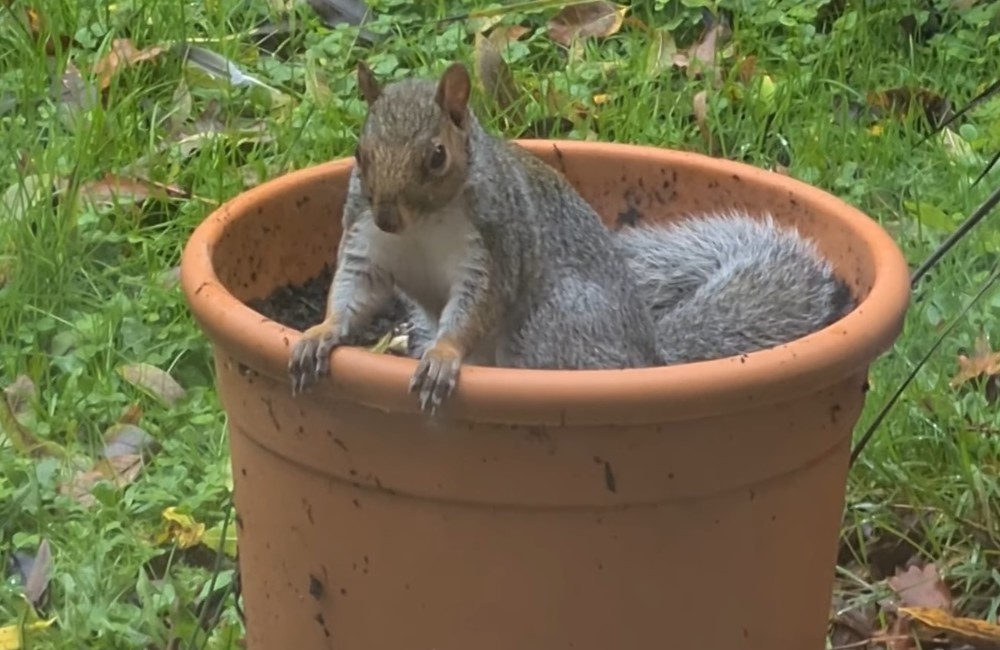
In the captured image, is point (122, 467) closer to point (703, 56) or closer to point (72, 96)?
point (72, 96)

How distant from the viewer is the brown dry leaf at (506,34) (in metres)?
2.39

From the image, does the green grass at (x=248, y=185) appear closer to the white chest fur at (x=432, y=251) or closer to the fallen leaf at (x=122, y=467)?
the fallen leaf at (x=122, y=467)

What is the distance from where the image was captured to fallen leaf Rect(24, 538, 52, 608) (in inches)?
60.6

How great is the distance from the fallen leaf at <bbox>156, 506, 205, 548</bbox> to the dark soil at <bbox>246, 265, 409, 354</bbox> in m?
0.27

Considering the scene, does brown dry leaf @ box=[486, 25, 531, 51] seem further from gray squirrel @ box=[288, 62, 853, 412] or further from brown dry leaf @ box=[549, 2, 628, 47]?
gray squirrel @ box=[288, 62, 853, 412]

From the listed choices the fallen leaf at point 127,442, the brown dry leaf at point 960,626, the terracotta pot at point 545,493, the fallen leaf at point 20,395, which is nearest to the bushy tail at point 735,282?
the terracotta pot at point 545,493

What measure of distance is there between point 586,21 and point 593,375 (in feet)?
5.08

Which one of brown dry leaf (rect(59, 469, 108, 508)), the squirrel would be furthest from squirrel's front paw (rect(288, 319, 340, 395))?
brown dry leaf (rect(59, 469, 108, 508))

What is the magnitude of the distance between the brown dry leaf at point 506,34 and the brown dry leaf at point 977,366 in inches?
33.8

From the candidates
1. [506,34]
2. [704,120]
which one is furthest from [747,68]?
[506,34]

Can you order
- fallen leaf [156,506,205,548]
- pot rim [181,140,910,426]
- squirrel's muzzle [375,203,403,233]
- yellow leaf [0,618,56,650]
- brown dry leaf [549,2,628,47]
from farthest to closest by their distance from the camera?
brown dry leaf [549,2,628,47], fallen leaf [156,506,205,548], yellow leaf [0,618,56,650], squirrel's muzzle [375,203,403,233], pot rim [181,140,910,426]

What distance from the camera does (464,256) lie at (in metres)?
1.23

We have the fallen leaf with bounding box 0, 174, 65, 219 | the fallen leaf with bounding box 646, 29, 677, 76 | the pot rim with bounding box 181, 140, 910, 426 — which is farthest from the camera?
the fallen leaf with bounding box 646, 29, 677, 76

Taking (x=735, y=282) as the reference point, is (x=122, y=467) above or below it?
below
